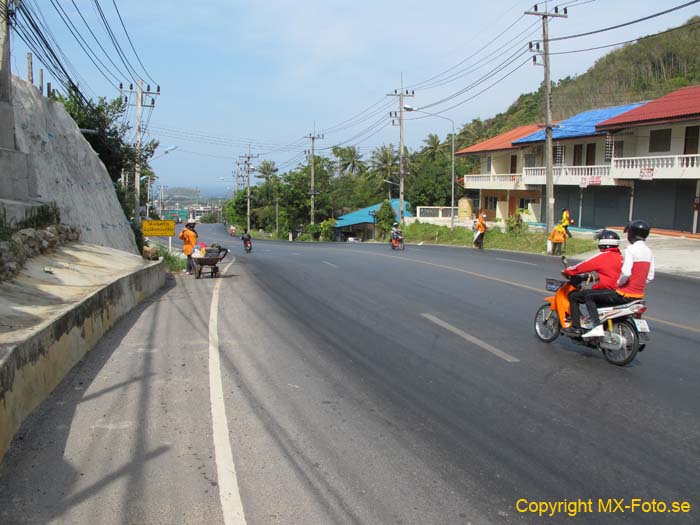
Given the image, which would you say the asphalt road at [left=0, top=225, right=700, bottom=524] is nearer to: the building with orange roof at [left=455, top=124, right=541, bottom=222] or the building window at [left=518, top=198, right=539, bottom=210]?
the building with orange roof at [left=455, top=124, right=541, bottom=222]

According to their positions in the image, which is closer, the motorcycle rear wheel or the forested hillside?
the motorcycle rear wheel

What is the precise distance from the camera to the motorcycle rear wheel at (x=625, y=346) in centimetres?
773

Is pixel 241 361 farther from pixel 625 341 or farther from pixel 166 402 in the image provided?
pixel 625 341

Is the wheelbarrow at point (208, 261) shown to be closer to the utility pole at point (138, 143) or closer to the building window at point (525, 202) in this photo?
the utility pole at point (138, 143)

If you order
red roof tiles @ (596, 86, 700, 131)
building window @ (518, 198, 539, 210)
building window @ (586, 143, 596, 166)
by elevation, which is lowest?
building window @ (518, 198, 539, 210)

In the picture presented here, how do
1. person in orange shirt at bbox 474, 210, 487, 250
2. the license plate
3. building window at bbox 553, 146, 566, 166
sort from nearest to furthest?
the license plate < person in orange shirt at bbox 474, 210, 487, 250 < building window at bbox 553, 146, 566, 166

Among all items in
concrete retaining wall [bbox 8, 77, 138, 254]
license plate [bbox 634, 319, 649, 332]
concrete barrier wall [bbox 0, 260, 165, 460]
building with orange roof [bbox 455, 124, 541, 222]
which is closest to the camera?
concrete barrier wall [bbox 0, 260, 165, 460]

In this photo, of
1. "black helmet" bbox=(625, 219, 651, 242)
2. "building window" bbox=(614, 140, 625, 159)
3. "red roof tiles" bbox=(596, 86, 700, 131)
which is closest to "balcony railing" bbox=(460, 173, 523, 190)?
"building window" bbox=(614, 140, 625, 159)

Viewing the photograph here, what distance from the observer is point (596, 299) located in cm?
820

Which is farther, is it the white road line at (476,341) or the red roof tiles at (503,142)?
the red roof tiles at (503,142)

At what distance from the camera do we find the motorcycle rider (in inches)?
312

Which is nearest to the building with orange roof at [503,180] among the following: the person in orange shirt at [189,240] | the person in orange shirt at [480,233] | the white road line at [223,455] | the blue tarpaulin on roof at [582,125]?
the blue tarpaulin on roof at [582,125]

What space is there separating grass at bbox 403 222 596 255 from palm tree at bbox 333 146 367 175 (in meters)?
46.3

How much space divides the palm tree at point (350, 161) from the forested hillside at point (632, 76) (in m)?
20.7
